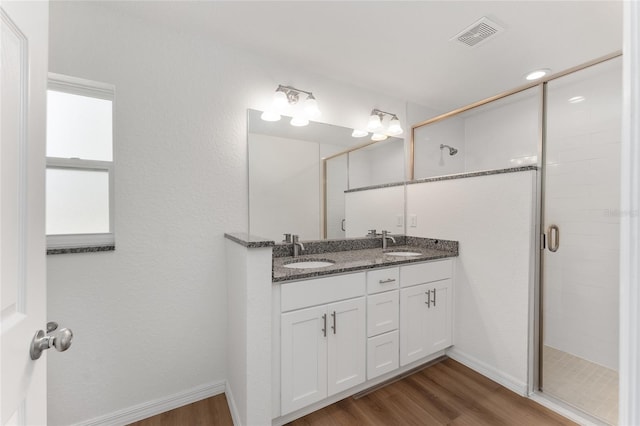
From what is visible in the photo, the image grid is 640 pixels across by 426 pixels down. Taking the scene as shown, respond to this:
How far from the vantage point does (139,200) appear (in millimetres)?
1704

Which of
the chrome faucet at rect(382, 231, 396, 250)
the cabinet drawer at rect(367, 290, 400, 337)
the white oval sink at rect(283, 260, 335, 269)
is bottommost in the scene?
the cabinet drawer at rect(367, 290, 400, 337)

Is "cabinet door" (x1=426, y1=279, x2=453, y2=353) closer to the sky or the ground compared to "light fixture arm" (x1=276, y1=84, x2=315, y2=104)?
closer to the ground

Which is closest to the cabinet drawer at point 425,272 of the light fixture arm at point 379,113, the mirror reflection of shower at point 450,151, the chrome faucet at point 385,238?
the chrome faucet at point 385,238

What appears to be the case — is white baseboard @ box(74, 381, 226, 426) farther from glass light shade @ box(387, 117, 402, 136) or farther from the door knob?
glass light shade @ box(387, 117, 402, 136)

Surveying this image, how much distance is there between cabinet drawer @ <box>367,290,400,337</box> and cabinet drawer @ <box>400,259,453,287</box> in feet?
0.46

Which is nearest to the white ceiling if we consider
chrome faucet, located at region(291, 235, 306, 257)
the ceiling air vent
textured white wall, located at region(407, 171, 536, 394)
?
the ceiling air vent

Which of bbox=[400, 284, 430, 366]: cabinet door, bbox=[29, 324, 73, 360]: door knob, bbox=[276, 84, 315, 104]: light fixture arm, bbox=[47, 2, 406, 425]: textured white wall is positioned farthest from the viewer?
bbox=[276, 84, 315, 104]: light fixture arm

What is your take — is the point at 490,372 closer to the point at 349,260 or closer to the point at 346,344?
the point at 346,344

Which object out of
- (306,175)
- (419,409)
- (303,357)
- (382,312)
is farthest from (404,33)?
(419,409)

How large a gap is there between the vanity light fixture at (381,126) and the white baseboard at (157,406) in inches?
88.1

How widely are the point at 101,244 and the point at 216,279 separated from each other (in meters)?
0.69

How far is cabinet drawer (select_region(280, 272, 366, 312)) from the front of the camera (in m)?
1.57

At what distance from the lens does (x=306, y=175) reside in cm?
228

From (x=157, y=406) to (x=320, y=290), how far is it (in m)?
1.25
